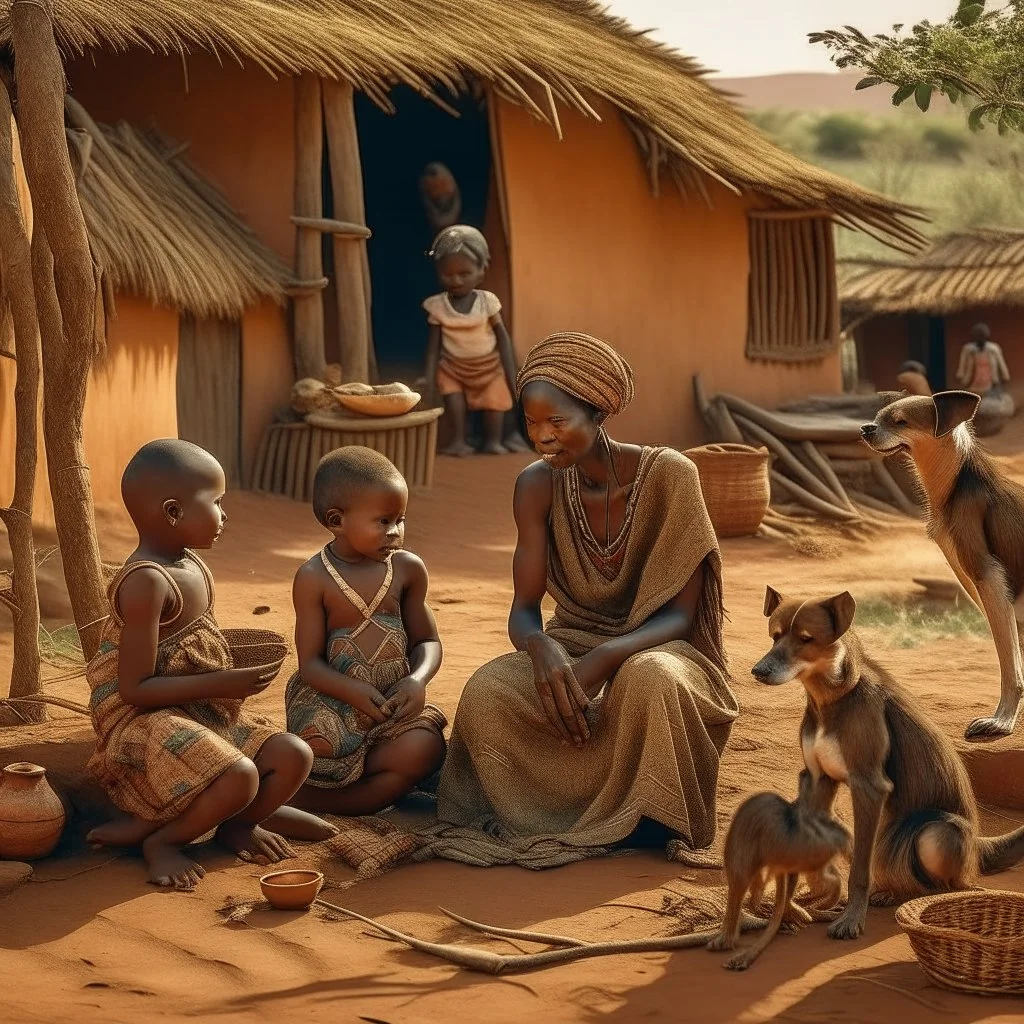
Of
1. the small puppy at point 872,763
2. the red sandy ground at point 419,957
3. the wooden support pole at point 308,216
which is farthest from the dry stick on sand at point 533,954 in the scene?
the wooden support pole at point 308,216

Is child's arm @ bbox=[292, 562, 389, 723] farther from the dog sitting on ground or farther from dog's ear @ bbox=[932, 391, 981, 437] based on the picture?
dog's ear @ bbox=[932, 391, 981, 437]

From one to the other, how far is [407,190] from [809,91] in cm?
8241

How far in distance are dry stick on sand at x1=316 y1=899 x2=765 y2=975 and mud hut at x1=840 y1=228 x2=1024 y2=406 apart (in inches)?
651

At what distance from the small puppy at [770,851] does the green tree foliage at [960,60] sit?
2897mm

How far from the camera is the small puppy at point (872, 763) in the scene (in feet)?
13.1

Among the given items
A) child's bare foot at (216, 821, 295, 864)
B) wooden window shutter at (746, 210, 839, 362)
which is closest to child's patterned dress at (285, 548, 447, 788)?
child's bare foot at (216, 821, 295, 864)

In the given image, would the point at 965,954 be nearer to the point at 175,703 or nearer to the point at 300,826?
the point at 300,826

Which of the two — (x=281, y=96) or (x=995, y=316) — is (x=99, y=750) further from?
(x=995, y=316)

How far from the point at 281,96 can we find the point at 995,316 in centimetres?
1157

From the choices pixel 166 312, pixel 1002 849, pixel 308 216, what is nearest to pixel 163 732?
pixel 1002 849

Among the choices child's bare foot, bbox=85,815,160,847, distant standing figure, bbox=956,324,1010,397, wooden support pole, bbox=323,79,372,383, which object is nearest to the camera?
child's bare foot, bbox=85,815,160,847

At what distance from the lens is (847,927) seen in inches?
157

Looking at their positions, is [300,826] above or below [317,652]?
below

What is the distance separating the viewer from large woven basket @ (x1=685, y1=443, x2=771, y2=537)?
11188mm
